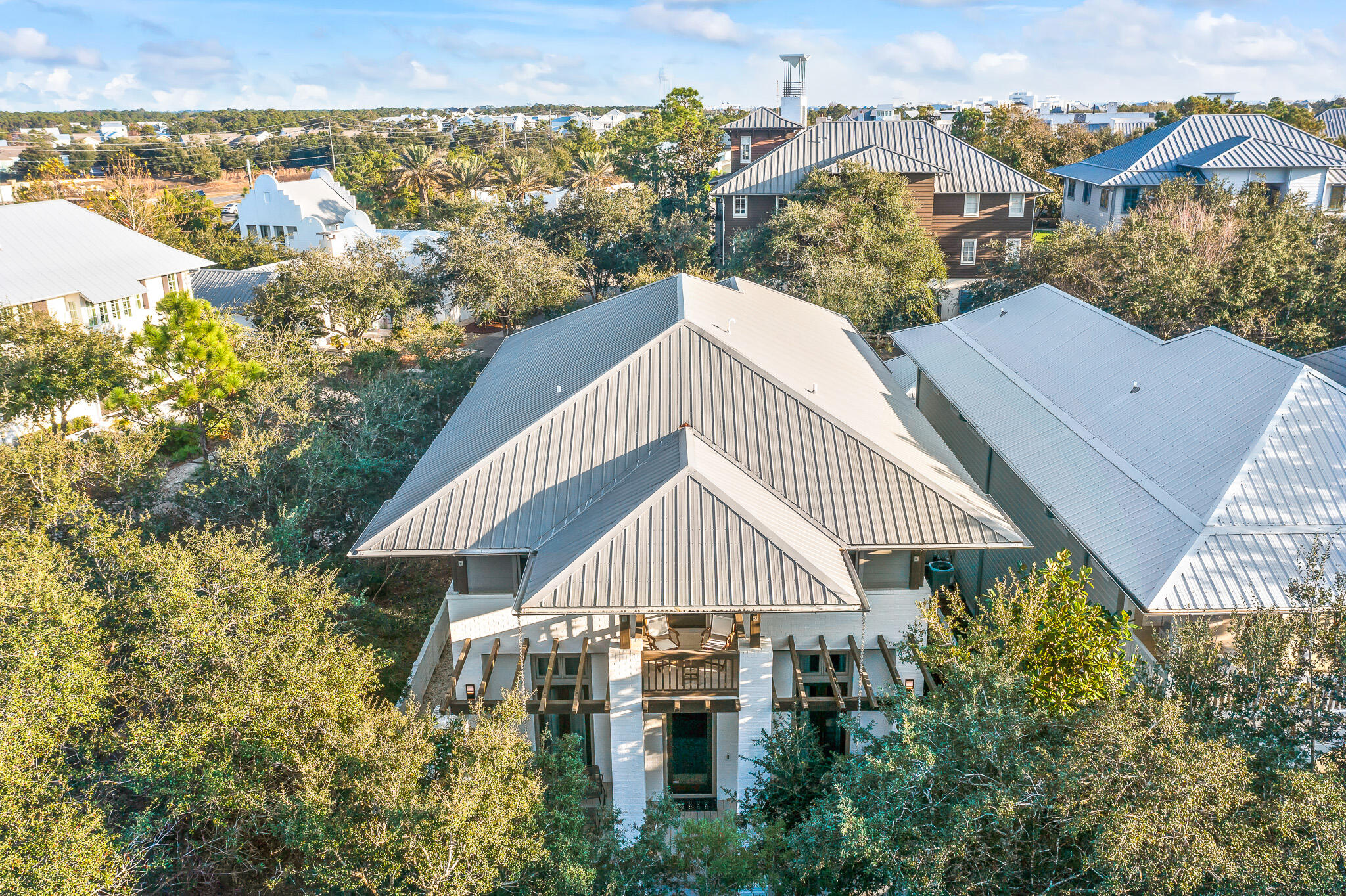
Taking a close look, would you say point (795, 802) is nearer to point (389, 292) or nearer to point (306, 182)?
point (389, 292)

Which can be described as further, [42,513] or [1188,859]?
[42,513]

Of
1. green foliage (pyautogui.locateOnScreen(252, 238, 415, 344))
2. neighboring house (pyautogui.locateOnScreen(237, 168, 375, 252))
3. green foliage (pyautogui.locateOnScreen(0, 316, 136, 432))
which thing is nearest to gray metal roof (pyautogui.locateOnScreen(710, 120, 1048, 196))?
green foliage (pyautogui.locateOnScreen(252, 238, 415, 344))

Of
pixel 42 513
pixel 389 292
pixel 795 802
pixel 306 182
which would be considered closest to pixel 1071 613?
pixel 795 802

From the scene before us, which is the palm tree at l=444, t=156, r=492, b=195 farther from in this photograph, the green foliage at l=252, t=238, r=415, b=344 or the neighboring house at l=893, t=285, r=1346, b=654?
the neighboring house at l=893, t=285, r=1346, b=654


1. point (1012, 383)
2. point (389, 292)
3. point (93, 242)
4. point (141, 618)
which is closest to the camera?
point (141, 618)

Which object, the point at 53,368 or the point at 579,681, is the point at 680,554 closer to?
the point at 579,681

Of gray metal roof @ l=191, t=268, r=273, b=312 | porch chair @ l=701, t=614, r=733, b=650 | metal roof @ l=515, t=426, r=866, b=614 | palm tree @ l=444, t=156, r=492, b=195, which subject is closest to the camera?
metal roof @ l=515, t=426, r=866, b=614

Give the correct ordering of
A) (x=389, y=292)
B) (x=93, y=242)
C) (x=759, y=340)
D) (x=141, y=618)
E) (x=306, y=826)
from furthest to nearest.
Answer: (x=93, y=242)
(x=389, y=292)
(x=759, y=340)
(x=141, y=618)
(x=306, y=826)
